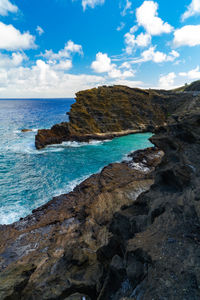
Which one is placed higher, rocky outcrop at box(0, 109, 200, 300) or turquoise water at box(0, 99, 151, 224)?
rocky outcrop at box(0, 109, 200, 300)

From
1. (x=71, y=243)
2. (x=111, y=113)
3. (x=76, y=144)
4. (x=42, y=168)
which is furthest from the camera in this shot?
(x=111, y=113)

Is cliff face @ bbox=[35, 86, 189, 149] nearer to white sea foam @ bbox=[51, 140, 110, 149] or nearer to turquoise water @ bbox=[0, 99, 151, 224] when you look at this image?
white sea foam @ bbox=[51, 140, 110, 149]

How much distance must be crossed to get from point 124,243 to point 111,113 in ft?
208

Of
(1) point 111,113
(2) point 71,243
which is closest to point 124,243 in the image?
(2) point 71,243

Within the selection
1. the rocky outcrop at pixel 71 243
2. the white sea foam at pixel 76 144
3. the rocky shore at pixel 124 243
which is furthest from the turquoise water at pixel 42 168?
the rocky shore at pixel 124 243

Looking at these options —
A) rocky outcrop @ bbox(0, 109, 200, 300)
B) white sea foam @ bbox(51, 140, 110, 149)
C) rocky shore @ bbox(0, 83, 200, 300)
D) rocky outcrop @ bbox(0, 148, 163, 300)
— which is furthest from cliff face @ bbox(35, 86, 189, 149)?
rocky outcrop @ bbox(0, 109, 200, 300)

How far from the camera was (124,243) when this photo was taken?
885cm

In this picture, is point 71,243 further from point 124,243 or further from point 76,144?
point 76,144

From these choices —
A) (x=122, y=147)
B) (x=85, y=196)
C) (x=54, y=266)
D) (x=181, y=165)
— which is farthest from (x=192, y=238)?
(x=122, y=147)

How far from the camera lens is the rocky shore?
5590 mm

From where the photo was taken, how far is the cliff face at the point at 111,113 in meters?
55.3

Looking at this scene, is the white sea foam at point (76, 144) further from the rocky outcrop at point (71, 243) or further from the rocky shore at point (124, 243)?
the rocky shore at point (124, 243)

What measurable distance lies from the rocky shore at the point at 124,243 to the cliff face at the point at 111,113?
37.0 metres

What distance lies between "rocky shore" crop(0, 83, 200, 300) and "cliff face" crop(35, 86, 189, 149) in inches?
1456
